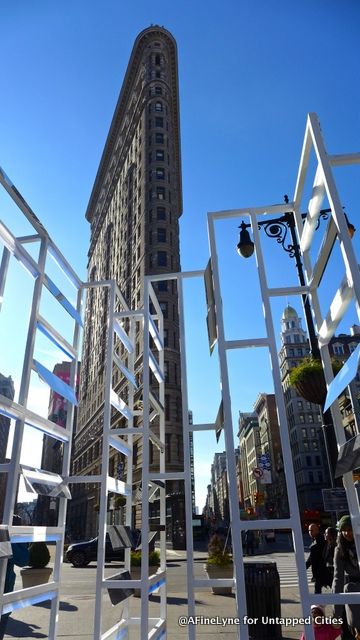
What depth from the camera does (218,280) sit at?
335cm

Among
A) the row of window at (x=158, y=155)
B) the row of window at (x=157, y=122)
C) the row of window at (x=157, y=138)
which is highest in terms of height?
the row of window at (x=157, y=122)

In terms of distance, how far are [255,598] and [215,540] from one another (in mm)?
Result: 10490

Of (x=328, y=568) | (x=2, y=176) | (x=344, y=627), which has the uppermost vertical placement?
(x=2, y=176)

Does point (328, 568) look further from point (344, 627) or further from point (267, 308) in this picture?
point (267, 308)

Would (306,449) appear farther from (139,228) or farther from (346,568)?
(346,568)

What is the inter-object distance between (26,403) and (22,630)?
7.23 m

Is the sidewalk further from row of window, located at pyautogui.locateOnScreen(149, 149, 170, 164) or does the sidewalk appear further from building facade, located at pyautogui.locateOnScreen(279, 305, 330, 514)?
building facade, located at pyautogui.locateOnScreen(279, 305, 330, 514)

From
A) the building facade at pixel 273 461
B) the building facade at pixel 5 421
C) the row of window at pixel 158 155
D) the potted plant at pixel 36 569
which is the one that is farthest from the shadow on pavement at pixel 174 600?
the building facade at pixel 273 461

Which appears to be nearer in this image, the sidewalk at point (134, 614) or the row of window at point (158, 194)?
the sidewalk at point (134, 614)

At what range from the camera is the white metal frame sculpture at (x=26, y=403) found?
287 centimetres

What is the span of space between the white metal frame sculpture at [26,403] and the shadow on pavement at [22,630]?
5296mm

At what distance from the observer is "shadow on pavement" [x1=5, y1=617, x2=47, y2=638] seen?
24.7 ft

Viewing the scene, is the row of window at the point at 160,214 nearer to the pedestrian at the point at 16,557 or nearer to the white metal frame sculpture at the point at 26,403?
the white metal frame sculpture at the point at 26,403

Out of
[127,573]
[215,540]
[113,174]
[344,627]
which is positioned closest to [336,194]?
[127,573]
